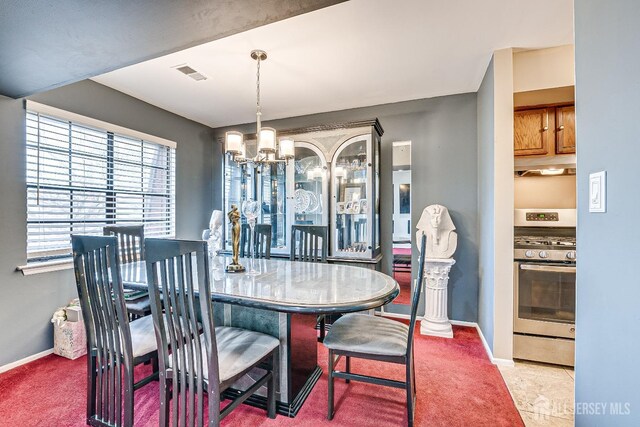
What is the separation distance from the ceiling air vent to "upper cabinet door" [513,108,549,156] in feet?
10.1

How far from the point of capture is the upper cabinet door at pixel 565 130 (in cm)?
261

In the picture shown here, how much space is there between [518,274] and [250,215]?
2.28 metres

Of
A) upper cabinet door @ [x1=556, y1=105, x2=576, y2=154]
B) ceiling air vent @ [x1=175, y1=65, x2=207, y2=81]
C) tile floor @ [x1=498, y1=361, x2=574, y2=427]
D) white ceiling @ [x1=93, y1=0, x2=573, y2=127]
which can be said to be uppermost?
white ceiling @ [x1=93, y1=0, x2=573, y2=127]

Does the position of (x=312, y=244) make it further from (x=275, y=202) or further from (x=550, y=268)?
(x=550, y=268)

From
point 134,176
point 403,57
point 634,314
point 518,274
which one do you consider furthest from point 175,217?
point 634,314

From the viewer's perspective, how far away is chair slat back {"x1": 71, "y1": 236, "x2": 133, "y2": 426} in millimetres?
1500

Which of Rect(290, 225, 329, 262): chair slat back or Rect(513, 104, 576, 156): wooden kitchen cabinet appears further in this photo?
Rect(290, 225, 329, 262): chair slat back

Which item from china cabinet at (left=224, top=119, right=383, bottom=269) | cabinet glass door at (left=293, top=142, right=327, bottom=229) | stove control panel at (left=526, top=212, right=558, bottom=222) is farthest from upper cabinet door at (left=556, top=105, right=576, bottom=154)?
cabinet glass door at (left=293, top=142, right=327, bottom=229)

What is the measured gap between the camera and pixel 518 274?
2463mm

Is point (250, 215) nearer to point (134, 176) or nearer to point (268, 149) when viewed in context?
point (268, 149)

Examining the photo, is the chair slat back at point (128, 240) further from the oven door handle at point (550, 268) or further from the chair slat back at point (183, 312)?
the oven door handle at point (550, 268)

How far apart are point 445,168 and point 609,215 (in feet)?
8.66

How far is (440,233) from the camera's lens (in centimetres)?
321

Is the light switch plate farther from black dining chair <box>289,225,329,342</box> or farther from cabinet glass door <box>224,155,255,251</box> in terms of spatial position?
cabinet glass door <box>224,155,255,251</box>
